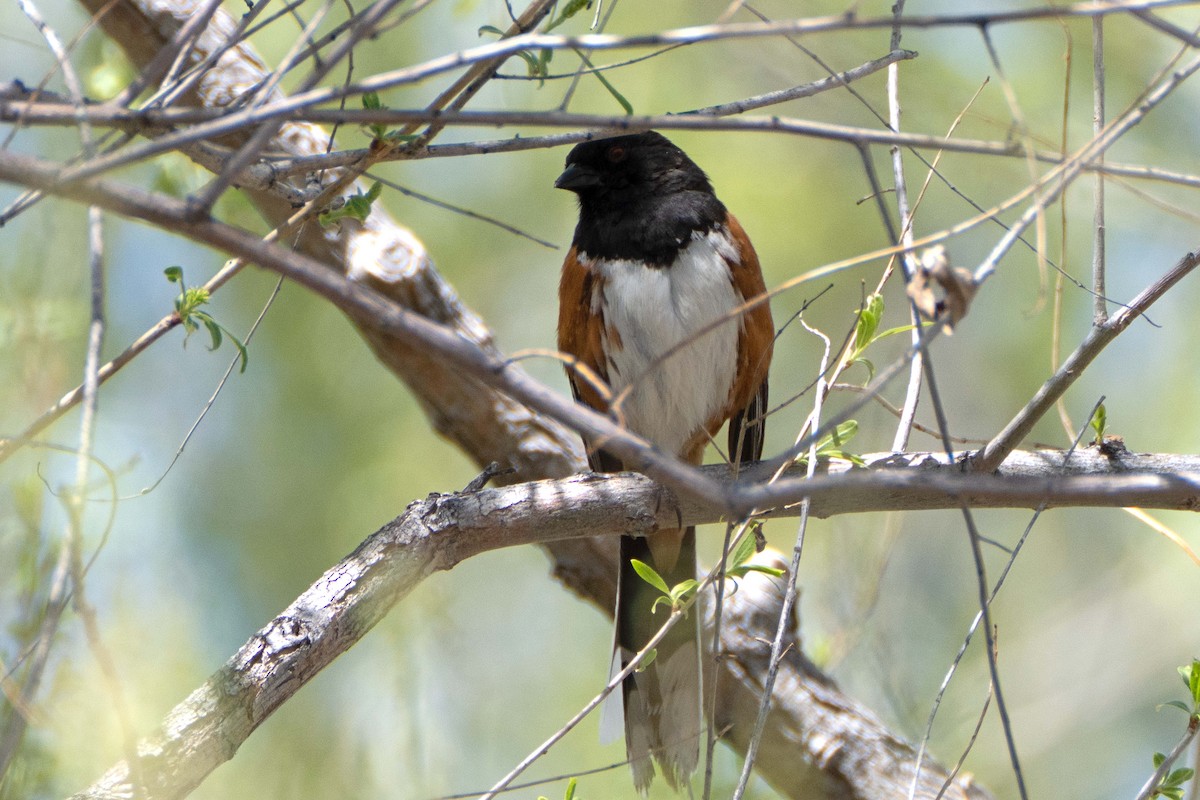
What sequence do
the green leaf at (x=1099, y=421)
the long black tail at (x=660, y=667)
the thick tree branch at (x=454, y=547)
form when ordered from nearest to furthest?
the thick tree branch at (x=454, y=547) < the green leaf at (x=1099, y=421) < the long black tail at (x=660, y=667)

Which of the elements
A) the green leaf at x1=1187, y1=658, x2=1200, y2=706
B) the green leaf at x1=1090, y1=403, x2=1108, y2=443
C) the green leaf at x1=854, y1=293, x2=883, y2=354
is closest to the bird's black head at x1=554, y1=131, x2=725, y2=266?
the green leaf at x1=854, y1=293, x2=883, y2=354

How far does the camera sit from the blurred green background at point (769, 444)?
4.09 meters

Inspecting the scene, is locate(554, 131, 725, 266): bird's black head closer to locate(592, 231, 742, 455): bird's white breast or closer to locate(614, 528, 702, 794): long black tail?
locate(592, 231, 742, 455): bird's white breast

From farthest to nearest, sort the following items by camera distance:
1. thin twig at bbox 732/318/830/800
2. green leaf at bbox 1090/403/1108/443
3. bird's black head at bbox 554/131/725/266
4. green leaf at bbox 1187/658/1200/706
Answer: bird's black head at bbox 554/131/725/266
green leaf at bbox 1090/403/1108/443
green leaf at bbox 1187/658/1200/706
thin twig at bbox 732/318/830/800

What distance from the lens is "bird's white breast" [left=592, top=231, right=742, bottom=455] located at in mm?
3057

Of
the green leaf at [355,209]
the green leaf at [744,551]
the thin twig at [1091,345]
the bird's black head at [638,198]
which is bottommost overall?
the green leaf at [744,551]

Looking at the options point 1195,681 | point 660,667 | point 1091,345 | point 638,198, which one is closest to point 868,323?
point 1091,345

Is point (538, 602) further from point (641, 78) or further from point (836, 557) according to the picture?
point (641, 78)

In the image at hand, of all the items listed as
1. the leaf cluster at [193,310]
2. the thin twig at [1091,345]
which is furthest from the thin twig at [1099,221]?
the leaf cluster at [193,310]

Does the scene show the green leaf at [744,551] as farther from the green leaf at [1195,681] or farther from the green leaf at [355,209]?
the green leaf at [355,209]

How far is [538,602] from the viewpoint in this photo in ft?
18.2

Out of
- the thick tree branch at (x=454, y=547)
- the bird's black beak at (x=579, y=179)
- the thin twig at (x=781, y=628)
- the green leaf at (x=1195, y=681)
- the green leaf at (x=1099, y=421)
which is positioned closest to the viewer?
the thin twig at (x=781, y=628)

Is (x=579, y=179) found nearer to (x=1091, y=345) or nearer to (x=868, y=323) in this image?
(x=868, y=323)

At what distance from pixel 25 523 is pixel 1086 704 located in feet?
18.0
